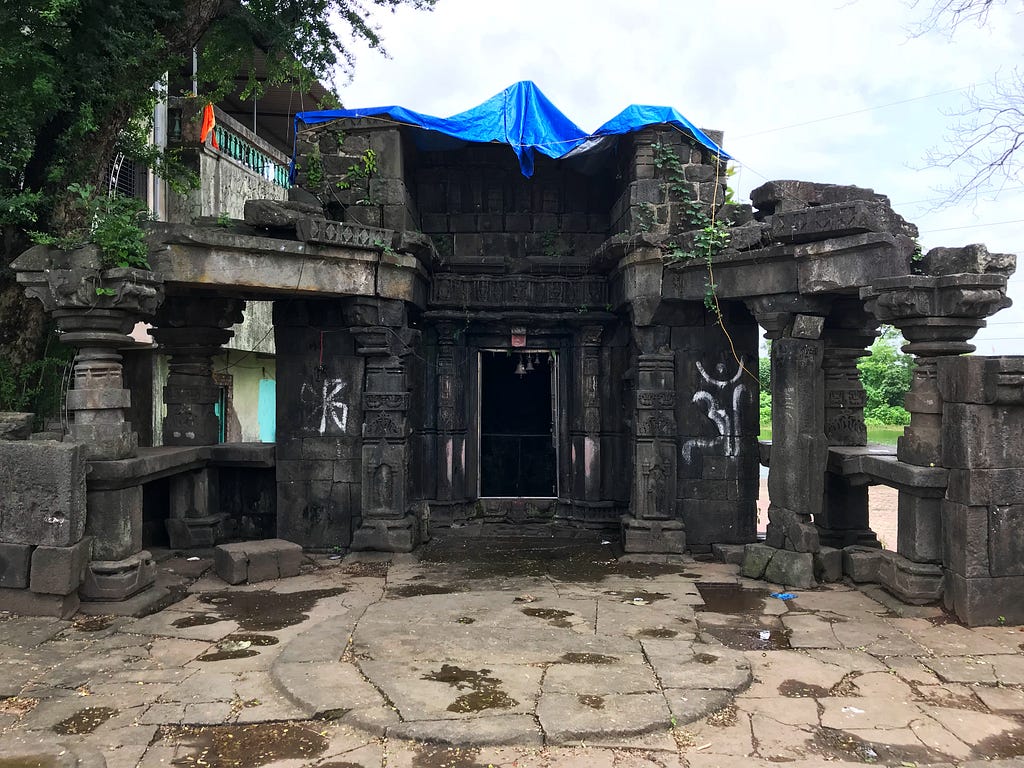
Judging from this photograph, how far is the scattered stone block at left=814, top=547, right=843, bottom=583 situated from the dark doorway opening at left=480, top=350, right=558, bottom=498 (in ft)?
13.9

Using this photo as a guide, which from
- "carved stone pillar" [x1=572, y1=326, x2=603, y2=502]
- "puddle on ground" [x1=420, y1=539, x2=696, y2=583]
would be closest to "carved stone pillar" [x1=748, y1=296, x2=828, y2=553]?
"puddle on ground" [x1=420, y1=539, x2=696, y2=583]

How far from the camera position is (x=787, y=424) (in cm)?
757

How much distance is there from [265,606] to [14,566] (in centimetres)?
205

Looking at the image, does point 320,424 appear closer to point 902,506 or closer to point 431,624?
point 431,624

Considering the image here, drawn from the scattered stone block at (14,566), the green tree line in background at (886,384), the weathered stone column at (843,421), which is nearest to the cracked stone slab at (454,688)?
the scattered stone block at (14,566)

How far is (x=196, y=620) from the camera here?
6285 millimetres

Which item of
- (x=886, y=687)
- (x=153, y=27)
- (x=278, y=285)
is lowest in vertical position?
(x=886, y=687)

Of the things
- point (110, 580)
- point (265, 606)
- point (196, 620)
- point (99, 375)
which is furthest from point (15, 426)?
point (265, 606)

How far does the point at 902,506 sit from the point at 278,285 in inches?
259

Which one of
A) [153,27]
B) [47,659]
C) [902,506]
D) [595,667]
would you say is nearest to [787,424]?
[902,506]

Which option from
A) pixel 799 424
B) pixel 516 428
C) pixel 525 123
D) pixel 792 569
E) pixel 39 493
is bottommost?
pixel 792 569

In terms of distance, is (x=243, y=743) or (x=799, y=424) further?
(x=799, y=424)

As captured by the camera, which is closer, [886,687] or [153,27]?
[886,687]

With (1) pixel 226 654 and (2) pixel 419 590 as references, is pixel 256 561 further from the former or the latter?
(1) pixel 226 654
